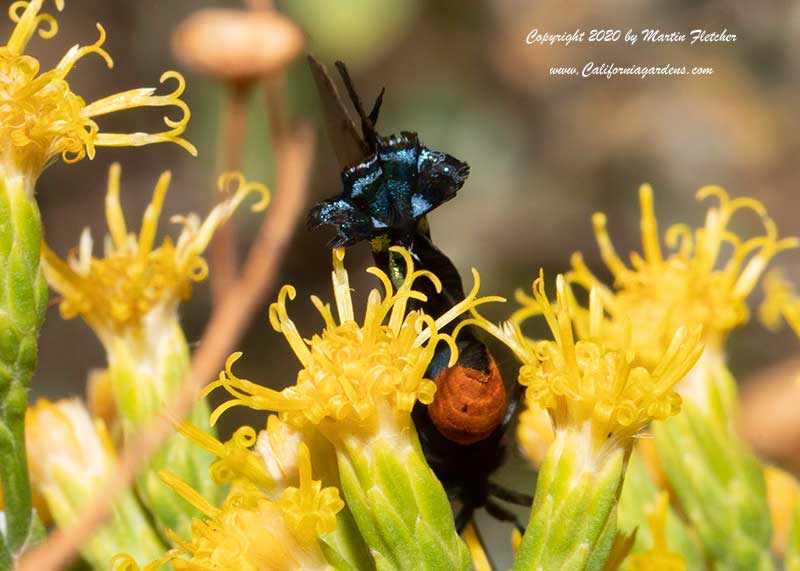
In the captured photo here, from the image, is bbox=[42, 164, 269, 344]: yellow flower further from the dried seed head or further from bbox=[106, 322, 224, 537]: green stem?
the dried seed head

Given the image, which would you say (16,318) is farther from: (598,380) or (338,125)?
(598,380)

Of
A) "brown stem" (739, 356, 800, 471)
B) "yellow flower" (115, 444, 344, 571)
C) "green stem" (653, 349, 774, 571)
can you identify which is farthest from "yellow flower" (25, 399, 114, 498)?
"brown stem" (739, 356, 800, 471)

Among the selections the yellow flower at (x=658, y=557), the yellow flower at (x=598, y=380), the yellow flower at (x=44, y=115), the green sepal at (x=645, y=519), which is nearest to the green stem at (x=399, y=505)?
the yellow flower at (x=598, y=380)

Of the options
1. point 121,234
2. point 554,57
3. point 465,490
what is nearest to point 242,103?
point 121,234

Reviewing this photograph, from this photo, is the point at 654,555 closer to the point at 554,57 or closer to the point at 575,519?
the point at 575,519

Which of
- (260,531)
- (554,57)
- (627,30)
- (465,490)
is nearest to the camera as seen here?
(260,531)

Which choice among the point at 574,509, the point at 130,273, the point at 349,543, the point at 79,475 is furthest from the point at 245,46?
the point at 574,509

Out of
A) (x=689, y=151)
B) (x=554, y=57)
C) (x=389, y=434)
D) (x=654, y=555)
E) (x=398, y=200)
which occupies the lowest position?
(x=654, y=555)
